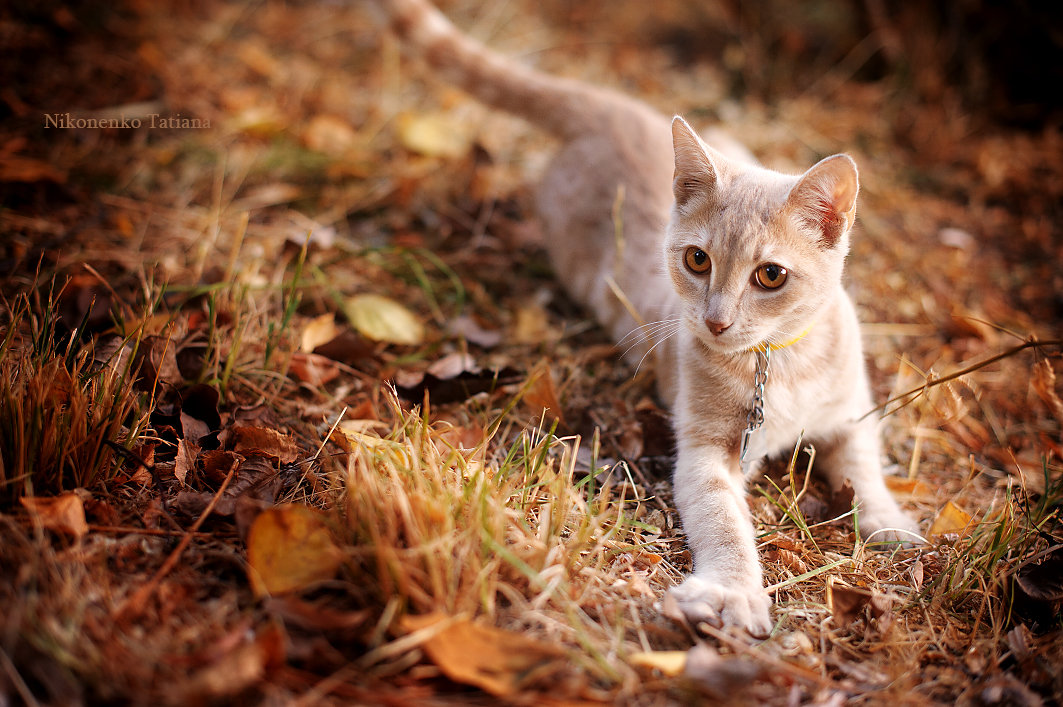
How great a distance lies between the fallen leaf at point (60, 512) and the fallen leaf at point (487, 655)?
713 millimetres

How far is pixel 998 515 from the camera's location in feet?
5.88

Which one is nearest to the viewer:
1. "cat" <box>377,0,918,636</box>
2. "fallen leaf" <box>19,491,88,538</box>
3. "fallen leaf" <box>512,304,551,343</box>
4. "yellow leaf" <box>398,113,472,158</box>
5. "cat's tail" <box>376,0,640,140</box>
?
"fallen leaf" <box>19,491,88,538</box>

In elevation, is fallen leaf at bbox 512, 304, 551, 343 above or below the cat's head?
below

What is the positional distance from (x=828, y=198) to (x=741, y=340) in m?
0.42

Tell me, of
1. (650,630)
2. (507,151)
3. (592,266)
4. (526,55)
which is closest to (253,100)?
(507,151)

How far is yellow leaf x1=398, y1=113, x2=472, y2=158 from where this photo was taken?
314cm

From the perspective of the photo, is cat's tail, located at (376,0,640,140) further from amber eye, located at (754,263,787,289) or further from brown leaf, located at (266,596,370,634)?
brown leaf, located at (266,596,370,634)

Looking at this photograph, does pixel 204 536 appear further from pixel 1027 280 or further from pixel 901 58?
pixel 901 58

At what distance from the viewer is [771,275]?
5.62ft

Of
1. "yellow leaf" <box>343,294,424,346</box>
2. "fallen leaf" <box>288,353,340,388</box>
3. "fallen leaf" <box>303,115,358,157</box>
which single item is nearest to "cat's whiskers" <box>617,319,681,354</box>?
"yellow leaf" <box>343,294,424,346</box>

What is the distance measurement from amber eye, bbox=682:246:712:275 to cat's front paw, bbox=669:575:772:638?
807 millimetres

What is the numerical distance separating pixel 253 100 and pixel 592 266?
2038 millimetres

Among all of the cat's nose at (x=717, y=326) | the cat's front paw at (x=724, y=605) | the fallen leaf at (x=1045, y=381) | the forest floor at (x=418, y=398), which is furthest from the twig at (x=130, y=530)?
the fallen leaf at (x=1045, y=381)

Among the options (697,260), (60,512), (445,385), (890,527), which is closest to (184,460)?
(60,512)
